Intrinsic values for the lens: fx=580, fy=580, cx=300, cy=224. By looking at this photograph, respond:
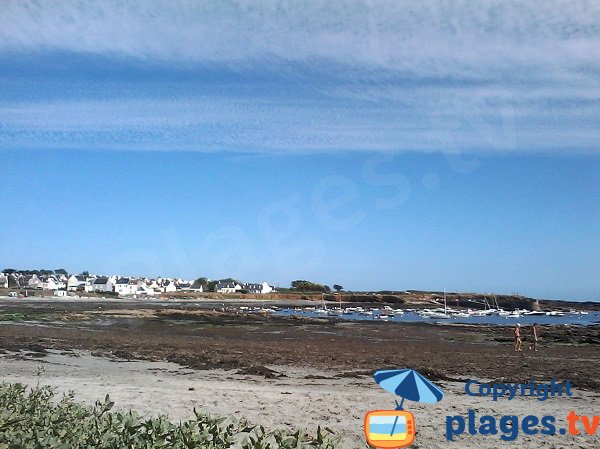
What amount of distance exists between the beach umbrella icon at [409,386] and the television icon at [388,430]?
0.62 m

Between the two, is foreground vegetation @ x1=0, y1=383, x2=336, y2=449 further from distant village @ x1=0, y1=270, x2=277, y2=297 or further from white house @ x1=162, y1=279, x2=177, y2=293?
white house @ x1=162, y1=279, x2=177, y2=293

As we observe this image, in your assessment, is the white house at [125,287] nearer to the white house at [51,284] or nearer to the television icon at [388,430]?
the white house at [51,284]

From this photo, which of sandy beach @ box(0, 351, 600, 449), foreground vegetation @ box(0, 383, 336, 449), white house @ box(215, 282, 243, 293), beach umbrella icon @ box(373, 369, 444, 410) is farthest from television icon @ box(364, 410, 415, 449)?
white house @ box(215, 282, 243, 293)

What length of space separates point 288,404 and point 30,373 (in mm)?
8431

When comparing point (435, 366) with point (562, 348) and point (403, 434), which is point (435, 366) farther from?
point (403, 434)

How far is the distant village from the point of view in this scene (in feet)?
468

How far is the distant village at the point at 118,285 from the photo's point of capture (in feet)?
468

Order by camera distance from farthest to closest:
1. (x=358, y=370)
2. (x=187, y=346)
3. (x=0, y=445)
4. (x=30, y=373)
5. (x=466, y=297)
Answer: (x=466, y=297) < (x=187, y=346) < (x=358, y=370) < (x=30, y=373) < (x=0, y=445)

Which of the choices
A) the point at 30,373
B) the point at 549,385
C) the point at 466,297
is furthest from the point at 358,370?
the point at 466,297

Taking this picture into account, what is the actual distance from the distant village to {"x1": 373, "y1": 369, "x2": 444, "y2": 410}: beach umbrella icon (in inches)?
4965

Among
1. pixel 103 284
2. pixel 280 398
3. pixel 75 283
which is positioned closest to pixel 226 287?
pixel 103 284

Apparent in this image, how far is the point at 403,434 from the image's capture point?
18.4 ft

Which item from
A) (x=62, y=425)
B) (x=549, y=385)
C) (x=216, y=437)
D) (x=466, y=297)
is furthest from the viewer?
(x=466, y=297)

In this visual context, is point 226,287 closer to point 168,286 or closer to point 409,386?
point 168,286
